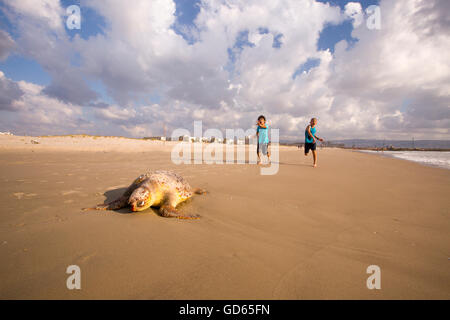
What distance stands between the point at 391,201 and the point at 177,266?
4537 millimetres

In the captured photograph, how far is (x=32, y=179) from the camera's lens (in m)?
4.95

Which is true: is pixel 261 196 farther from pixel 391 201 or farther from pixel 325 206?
pixel 391 201

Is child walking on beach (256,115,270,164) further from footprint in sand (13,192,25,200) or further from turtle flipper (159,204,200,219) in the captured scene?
footprint in sand (13,192,25,200)

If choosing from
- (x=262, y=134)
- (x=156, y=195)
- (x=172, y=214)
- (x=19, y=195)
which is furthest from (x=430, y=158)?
(x=19, y=195)

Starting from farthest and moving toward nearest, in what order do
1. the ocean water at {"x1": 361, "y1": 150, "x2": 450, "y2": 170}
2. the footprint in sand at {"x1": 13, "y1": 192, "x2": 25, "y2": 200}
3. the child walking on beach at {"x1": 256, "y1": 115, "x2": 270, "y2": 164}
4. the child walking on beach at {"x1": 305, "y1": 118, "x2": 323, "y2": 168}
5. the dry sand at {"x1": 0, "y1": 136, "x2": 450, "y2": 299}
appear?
1. the ocean water at {"x1": 361, "y1": 150, "x2": 450, "y2": 170}
2. the child walking on beach at {"x1": 256, "y1": 115, "x2": 270, "y2": 164}
3. the child walking on beach at {"x1": 305, "y1": 118, "x2": 323, "y2": 168}
4. the footprint in sand at {"x1": 13, "y1": 192, "x2": 25, "y2": 200}
5. the dry sand at {"x1": 0, "y1": 136, "x2": 450, "y2": 299}

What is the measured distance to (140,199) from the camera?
2.88 meters

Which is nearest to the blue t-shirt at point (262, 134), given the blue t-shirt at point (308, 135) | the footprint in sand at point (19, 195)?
the blue t-shirt at point (308, 135)

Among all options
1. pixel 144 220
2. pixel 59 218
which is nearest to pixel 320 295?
pixel 144 220

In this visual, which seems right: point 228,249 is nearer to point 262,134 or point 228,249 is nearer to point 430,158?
point 262,134

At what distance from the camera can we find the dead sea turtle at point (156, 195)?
9.46ft

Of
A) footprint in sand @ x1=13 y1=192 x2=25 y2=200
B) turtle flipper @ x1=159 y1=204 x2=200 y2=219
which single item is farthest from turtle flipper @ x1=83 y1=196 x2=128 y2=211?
footprint in sand @ x1=13 y1=192 x2=25 y2=200

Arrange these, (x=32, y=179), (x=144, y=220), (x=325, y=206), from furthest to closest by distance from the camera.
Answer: (x=32, y=179)
(x=325, y=206)
(x=144, y=220)

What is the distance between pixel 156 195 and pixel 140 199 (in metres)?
0.37

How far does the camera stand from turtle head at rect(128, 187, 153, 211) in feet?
9.29
